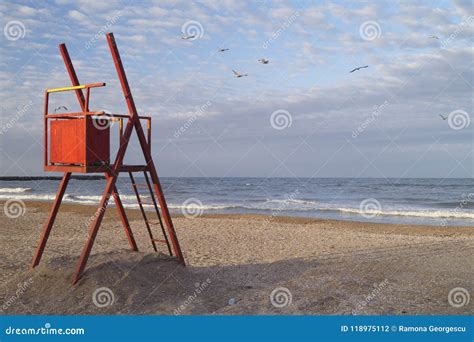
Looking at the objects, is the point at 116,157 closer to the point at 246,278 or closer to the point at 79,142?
the point at 79,142

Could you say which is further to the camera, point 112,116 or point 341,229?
point 341,229

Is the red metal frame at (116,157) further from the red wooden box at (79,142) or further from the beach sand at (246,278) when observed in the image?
the beach sand at (246,278)

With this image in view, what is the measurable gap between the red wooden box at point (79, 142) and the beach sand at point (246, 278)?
208 centimetres

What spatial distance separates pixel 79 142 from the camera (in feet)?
27.8

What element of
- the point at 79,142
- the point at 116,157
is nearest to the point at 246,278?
the point at 116,157

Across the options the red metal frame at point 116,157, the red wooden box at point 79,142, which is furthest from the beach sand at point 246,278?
the red wooden box at point 79,142

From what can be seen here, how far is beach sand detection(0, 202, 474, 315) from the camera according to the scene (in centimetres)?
786

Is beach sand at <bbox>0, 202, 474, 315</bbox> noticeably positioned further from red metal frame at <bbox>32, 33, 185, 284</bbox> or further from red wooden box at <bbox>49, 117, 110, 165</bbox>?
red wooden box at <bbox>49, 117, 110, 165</bbox>

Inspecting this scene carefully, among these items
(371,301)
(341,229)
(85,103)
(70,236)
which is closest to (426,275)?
(371,301)

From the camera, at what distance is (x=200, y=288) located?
9.09m

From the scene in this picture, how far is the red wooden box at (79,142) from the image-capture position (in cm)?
839

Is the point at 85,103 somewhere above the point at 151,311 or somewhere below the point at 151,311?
above

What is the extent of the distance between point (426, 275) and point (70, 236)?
40.7ft

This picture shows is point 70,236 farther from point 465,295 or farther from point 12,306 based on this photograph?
point 465,295
